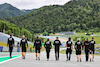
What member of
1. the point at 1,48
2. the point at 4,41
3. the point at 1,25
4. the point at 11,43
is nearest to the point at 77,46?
the point at 11,43

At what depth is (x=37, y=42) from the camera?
58.2 ft

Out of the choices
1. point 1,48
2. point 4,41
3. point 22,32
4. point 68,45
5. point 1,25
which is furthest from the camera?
point 22,32

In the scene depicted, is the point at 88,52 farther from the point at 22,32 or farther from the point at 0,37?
the point at 22,32

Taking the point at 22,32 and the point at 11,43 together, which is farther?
the point at 22,32

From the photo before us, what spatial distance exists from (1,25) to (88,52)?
414ft

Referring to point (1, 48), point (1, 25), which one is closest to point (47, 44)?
point (1, 48)

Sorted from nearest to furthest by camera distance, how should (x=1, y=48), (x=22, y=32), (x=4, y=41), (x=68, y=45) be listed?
1. (x=68, y=45)
2. (x=1, y=48)
3. (x=4, y=41)
4. (x=22, y=32)

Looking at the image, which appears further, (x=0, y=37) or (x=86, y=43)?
(x=0, y=37)

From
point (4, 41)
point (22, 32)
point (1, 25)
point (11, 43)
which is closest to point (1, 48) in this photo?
point (11, 43)

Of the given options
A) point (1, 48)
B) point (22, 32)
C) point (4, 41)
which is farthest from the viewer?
point (22, 32)

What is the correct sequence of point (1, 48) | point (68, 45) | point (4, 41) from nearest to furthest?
point (68, 45) < point (1, 48) < point (4, 41)

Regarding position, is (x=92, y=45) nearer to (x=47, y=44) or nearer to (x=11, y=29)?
(x=47, y=44)

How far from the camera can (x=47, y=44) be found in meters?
17.8

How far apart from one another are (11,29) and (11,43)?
430 ft
